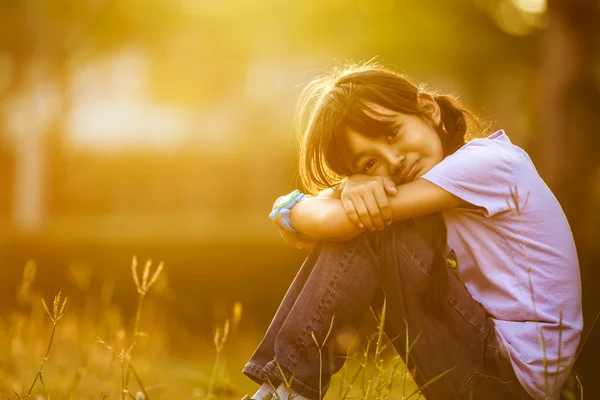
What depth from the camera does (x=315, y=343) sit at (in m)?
2.05

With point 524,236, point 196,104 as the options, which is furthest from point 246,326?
point 196,104

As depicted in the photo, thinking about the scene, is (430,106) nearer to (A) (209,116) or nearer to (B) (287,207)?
(B) (287,207)

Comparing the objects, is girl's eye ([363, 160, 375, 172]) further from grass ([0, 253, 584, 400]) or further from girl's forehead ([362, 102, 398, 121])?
grass ([0, 253, 584, 400])

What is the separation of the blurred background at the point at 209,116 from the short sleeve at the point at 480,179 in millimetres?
520

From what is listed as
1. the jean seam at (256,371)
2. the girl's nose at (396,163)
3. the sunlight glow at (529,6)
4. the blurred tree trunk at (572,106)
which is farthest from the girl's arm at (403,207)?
the sunlight glow at (529,6)

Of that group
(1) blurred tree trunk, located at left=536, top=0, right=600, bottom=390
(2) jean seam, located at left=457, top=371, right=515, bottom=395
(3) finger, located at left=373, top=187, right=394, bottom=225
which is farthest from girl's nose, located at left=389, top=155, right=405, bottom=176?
(1) blurred tree trunk, located at left=536, top=0, right=600, bottom=390

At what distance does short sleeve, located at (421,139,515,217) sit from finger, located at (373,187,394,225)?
125 mm

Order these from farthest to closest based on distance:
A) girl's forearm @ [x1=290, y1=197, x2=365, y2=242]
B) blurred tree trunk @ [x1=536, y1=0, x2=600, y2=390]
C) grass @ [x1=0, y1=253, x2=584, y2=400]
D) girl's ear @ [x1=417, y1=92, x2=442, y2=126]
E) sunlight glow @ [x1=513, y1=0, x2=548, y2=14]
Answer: sunlight glow @ [x1=513, y1=0, x2=548, y2=14] < blurred tree trunk @ [x1=536, y1=0, x2=600, y2=390] < girl's ear @ [x1=417, y1=92, x2=442, y2=126] < girl's forearm @ [x1=290, y1=197, x2=365, y2=242] < grass @ [x1=0, y1=253, x2=584, y2=400]

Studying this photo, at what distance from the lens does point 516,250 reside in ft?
6.75

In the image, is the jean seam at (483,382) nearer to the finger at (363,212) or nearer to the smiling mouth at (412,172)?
the finger at (363,212)

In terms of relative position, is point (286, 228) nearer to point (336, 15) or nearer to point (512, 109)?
point (336, 15)

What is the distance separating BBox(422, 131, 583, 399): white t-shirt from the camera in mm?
1989

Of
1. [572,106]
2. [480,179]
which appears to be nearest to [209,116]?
[572,106]

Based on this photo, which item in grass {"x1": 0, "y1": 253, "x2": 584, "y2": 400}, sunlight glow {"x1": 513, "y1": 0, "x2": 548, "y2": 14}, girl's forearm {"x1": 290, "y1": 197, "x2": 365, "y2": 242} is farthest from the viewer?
sunlight glow {"x1": 513, "y1": 0, "x2": 548, "y2": 14}
